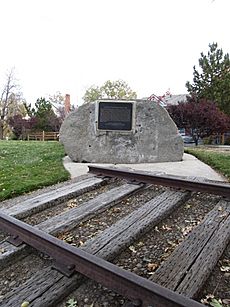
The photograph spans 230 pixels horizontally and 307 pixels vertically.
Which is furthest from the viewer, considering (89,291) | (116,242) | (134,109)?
(134,109)

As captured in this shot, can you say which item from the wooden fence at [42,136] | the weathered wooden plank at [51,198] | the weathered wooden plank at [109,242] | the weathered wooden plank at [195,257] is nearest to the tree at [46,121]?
the wooden fence at [42,136]

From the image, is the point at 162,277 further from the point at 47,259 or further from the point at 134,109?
the point at 134,109

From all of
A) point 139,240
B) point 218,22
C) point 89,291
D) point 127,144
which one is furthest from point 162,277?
point 218,22

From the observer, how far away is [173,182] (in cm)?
366

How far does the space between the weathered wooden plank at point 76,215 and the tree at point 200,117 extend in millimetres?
13190

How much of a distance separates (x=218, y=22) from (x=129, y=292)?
8.18m

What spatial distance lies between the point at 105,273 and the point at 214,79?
2413cm

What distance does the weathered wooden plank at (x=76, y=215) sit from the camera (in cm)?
225

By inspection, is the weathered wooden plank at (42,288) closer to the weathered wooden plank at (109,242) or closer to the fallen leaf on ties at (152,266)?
the weathered wooden plank at (109,242)

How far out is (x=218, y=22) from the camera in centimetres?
788

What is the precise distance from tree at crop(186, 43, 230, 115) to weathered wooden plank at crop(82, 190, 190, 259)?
21.1 metres

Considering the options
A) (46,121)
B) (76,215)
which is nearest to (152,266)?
(76,215)

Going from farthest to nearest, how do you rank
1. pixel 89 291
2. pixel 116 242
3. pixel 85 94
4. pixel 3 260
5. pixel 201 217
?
pixel 85 94 → pixel 201 217 → pixel 116 242 → pixel 3 260 → pixel 89 291

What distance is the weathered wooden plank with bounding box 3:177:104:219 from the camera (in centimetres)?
309
